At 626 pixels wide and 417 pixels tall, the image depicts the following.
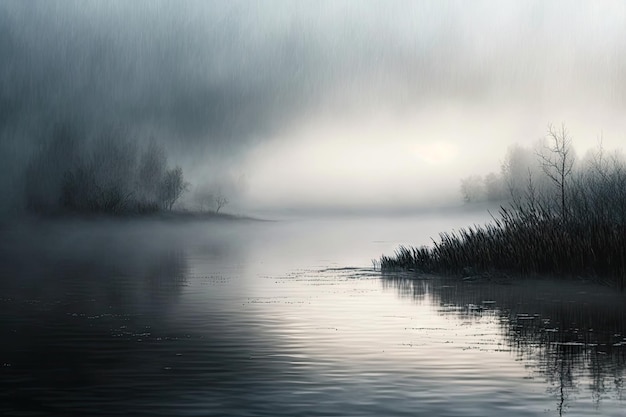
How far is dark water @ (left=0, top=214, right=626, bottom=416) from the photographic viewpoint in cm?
1134

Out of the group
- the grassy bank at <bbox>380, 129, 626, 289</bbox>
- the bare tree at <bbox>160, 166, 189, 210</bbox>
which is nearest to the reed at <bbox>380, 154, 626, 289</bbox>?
the grassy bank at <bbox>380, 129, 626, 289</bbox>

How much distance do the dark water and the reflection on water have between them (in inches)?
1.6

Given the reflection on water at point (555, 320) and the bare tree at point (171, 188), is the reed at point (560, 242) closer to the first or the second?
the reflection on water at point (555, 320)

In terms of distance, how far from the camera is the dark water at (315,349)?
11344 mm

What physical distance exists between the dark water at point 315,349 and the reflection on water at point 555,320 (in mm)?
40

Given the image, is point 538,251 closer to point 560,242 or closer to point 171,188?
point 560,242

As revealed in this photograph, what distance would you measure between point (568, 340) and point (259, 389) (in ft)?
23.5

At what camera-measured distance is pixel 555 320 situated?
20.5 m

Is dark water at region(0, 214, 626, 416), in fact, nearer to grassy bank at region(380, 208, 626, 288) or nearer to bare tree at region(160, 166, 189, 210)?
grassy bank at region(380, 208, 626, 288)

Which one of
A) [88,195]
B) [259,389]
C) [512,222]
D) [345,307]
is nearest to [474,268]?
[512,222]

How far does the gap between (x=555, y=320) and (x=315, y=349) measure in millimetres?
6730

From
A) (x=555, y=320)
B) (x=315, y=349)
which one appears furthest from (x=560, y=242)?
(x=315, y=349)

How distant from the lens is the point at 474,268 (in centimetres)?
3425

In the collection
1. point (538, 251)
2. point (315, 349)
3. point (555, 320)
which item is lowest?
point (315, 349)
